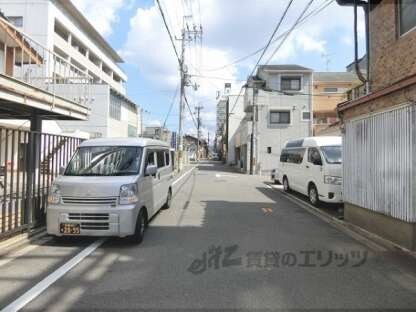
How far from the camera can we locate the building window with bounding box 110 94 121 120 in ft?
119

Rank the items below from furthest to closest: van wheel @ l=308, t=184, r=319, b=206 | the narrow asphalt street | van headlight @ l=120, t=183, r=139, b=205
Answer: van wheel @ l=308, t=184, r=319, b=206 < van headlight @ l=120, t=183, r=139, b=205 < the narrow asphalt street

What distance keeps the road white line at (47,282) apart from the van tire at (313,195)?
26.4 ft

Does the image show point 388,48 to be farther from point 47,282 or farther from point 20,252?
point 20,252

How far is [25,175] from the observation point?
301 inches

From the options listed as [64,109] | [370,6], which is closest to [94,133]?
[64,109]

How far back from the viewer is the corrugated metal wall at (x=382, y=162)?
6613mm

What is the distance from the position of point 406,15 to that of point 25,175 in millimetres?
8784

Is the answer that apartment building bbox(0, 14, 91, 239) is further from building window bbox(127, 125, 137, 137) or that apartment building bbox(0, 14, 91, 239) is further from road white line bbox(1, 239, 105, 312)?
building window bbox(127, 125, 137, 137)

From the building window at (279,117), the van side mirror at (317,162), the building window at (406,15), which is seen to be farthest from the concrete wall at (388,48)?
the building window at (279,117)

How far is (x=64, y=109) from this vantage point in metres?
9.34

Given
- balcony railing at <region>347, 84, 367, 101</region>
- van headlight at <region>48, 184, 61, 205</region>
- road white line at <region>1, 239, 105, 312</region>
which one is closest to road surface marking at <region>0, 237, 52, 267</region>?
van headlight at <region>48, 184, 61, 205</region>

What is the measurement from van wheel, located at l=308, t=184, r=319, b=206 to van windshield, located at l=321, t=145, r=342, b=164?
1.18 metres

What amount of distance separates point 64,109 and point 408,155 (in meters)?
7.64

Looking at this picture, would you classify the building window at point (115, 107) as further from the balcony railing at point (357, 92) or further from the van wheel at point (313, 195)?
the balcony railing at point (357, 92)
